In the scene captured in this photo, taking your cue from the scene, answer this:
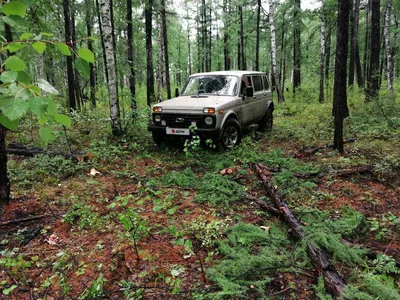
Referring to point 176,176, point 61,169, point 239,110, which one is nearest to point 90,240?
point 176,176

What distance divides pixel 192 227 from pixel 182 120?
153 inches

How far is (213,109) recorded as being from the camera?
22.6 feet

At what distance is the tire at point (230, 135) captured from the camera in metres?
7.32

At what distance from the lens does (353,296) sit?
243cm

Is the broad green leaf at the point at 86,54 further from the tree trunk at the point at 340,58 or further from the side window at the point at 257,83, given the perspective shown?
the side window at the point at 257,83

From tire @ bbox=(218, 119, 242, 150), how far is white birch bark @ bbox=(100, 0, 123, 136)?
10.6 feet

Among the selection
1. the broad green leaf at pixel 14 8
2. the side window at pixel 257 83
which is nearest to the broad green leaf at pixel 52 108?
the broad green leaf at pixel 14 8

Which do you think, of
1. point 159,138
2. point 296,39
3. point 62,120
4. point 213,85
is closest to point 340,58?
point 213,85

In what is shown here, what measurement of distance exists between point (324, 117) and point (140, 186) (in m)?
9.19

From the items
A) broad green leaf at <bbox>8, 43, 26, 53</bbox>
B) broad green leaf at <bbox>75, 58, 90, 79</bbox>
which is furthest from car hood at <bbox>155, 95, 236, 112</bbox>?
broad green leaf at <bbox>8, 43, 26, 53</bbox>

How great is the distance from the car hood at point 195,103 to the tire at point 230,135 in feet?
1.97

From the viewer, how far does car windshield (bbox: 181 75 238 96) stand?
822 centimetres

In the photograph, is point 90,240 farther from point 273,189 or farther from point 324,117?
point 324,117

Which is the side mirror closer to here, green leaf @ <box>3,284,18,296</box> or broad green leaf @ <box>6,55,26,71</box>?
green leaf @ <box>3,284,18,296</box>
